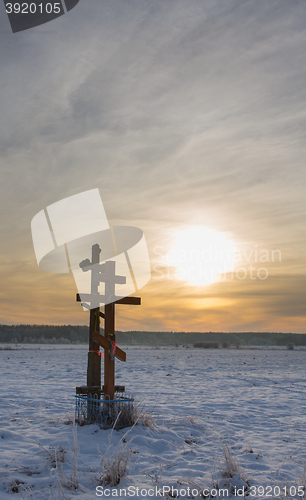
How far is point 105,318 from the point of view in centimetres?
893

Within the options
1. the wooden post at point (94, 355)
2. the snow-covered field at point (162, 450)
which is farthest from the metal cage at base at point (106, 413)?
the wooden post at point (94, 355)

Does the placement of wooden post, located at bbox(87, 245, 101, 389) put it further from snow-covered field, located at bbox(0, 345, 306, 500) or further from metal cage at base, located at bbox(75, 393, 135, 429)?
snow-covered field, located at bbox(0, 345, 306, 500)

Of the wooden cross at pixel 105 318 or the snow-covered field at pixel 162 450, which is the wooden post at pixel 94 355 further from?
the snow-covered field at pixel 162 450

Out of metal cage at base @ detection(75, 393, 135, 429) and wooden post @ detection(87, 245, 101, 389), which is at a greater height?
wooden post @ detection(87, 245, 101, 389)

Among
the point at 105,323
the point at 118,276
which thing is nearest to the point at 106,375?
the point at 105,323

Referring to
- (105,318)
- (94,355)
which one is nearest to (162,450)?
(94,355)

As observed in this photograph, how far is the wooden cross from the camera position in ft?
28.3

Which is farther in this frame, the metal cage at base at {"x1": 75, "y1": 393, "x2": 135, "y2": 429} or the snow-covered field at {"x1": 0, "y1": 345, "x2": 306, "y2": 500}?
the metal cage at base at {"x1": 75, "y1": 393, "x2": 135, "y2": 429}

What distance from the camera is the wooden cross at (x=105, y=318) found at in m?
8.64

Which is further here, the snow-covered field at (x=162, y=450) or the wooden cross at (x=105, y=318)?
the wooden cross at (x=105, y=318)

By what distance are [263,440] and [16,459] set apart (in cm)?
490

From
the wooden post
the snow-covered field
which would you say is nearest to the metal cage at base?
the snow-covered field

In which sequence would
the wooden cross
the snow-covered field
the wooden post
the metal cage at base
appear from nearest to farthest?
the snow-covered field
the metal cage at base
the wooden cross
the wooden post

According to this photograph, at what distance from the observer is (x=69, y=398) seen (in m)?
12.2
